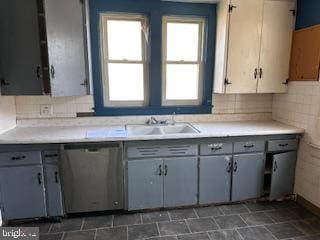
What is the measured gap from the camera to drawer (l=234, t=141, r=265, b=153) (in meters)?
2.44

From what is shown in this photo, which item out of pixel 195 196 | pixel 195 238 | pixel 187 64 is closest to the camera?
pixel 195 238

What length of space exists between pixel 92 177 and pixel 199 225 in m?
1.16

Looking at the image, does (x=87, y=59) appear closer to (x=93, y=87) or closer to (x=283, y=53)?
(x=93, y=87)

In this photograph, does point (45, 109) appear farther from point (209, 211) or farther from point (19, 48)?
point (209, 211)

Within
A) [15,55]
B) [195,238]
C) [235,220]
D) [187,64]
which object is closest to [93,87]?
[15,55]

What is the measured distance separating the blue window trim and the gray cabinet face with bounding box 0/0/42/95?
0.65 meters

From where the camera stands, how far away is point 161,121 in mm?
2787

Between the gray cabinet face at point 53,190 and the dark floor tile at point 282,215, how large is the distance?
7.16 feet

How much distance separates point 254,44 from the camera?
99.7 inches

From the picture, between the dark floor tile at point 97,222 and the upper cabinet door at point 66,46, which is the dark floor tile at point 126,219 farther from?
the upper cabinet door at point 66,46

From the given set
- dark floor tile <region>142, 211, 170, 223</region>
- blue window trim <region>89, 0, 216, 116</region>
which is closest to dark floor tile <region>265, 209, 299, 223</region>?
dark floor tile <region>142, 211, 170, 223</region>

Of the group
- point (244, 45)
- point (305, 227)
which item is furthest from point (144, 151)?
point (305, 227)

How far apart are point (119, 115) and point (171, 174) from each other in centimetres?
96

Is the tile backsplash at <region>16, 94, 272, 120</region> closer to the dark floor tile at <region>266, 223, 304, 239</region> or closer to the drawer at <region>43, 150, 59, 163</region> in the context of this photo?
the drawer at <region>43, 150, 59, 163</region>
